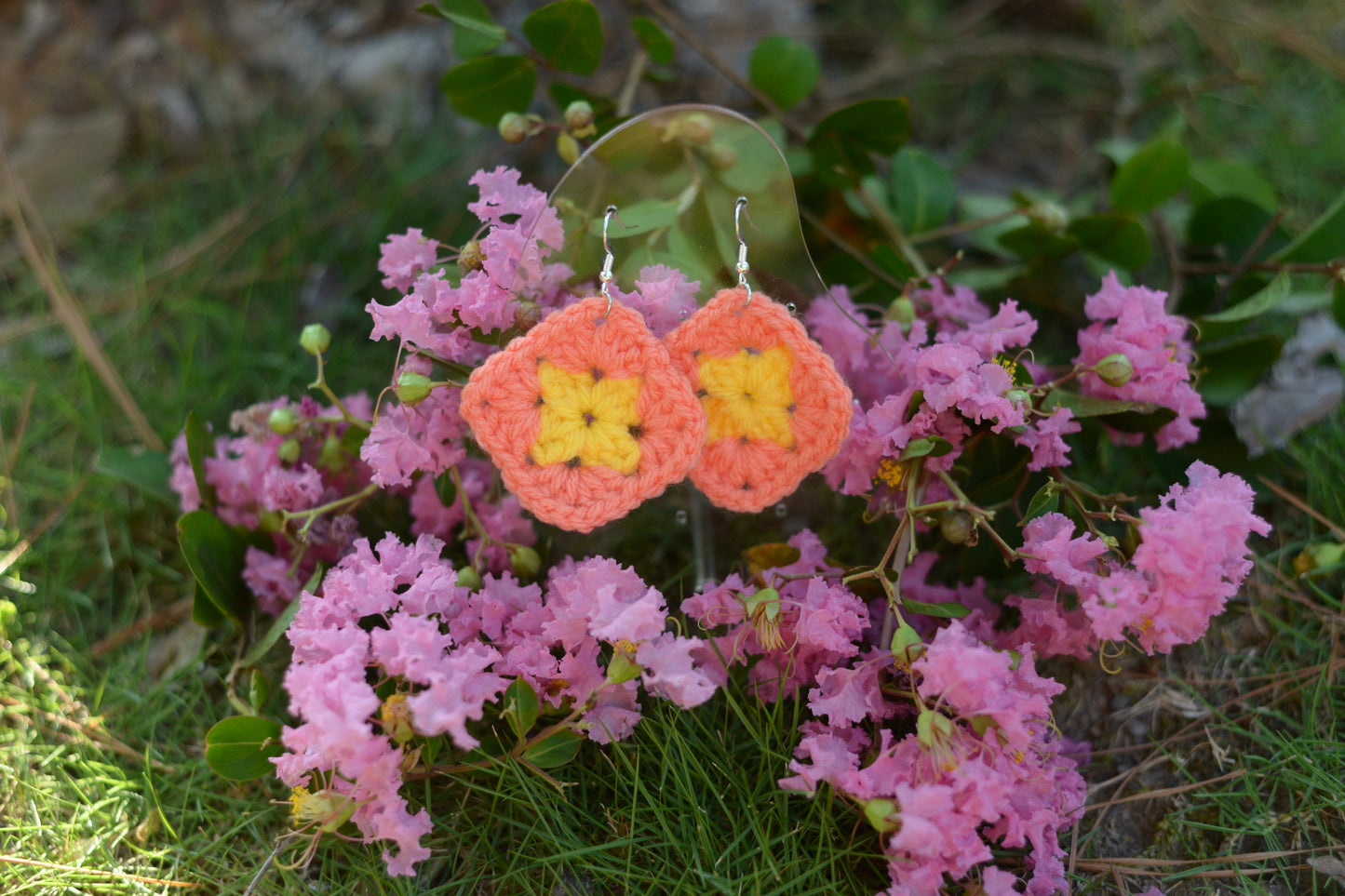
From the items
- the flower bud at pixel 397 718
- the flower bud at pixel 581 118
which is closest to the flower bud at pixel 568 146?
the flower bud at pixel 581 118

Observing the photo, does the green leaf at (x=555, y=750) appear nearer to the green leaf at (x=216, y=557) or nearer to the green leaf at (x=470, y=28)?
the green leaf at (x=216, y=557)

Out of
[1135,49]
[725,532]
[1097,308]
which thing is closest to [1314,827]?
[1097,308]

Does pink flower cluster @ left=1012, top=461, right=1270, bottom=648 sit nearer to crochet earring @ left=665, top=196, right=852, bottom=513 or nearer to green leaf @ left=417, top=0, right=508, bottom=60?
crochet earring @ left=665, top=196, right=852, bottom=513

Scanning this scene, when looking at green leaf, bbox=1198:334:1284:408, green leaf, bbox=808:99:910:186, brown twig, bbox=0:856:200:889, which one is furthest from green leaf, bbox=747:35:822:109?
brown twig, bbox=0:856:200:889

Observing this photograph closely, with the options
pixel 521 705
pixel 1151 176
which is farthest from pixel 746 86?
pixel 521 705

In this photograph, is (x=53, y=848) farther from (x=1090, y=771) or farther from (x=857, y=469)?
(x=1090, y=771)
